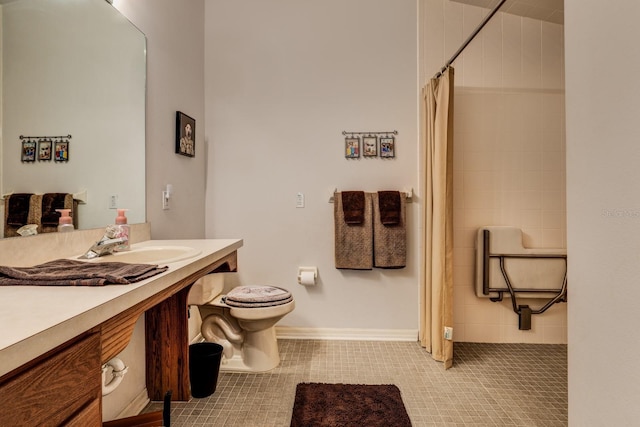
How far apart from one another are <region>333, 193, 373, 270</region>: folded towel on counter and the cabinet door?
178cm

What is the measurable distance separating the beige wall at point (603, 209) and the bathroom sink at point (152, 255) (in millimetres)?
1291

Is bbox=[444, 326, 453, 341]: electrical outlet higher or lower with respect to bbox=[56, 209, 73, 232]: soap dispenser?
lower

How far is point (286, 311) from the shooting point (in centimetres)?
193

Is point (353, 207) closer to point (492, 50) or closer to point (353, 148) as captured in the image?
point (353, 148)

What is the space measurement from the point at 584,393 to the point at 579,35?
1040 millimetres

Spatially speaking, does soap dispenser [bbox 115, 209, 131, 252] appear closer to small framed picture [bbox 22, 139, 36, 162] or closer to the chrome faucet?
the chrome faucet

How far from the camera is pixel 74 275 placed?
806 millimetres

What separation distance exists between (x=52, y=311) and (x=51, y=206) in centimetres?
73

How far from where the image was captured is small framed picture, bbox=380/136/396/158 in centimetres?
239

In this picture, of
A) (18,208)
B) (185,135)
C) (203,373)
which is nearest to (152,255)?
(18,208)

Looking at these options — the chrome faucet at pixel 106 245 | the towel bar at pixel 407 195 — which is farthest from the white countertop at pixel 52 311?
the towel bar at pixel 407 195

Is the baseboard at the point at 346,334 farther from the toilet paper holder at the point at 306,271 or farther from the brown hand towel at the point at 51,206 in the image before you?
the brown hand towel at the point at 51,206

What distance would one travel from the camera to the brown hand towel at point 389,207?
2.28 metres

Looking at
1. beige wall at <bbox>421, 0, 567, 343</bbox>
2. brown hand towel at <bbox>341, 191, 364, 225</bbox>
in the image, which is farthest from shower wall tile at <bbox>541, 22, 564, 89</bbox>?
brown hand towel at <bbox>341, 191, 364, 225</bbox>
